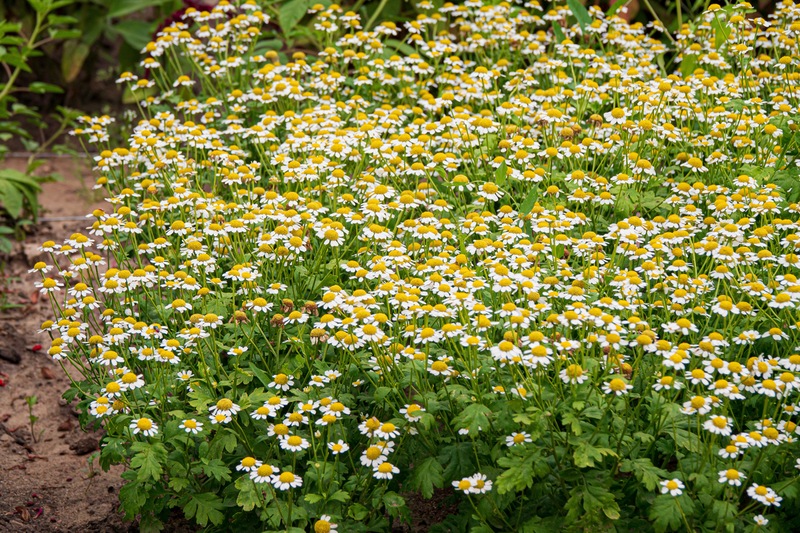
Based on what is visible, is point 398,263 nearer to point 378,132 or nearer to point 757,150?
point 378,132

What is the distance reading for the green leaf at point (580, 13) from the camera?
13.4ft

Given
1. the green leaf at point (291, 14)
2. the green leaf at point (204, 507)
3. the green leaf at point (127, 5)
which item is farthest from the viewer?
the green leaf at point (127, 5)

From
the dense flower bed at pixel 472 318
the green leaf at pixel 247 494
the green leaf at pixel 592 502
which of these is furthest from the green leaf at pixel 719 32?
the green leaf at pixel 247 494

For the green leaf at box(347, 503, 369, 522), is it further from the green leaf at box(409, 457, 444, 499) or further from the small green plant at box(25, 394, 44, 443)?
the small green plant at box(25, 394, 44, 443)

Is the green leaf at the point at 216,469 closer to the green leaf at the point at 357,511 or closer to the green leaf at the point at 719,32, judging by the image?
the green leaf at the point at 357,511

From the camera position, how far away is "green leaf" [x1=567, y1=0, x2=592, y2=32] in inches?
160

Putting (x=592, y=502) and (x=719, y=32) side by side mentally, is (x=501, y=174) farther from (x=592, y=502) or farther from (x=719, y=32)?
(x=719, y=32)

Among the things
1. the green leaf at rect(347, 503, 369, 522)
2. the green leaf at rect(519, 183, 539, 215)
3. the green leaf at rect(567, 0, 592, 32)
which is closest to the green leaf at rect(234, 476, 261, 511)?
the green leaf at rect(347, 503, 369, 522)

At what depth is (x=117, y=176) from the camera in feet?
12.1

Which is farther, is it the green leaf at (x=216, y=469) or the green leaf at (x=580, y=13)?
the green leaf at (x=580, y=13)

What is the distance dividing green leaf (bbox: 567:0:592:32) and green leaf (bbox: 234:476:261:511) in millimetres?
2607

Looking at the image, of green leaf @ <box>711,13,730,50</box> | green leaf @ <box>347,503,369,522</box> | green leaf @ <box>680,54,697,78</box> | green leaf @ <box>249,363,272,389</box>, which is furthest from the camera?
green leaf @ <box>680,54,697,78</box>

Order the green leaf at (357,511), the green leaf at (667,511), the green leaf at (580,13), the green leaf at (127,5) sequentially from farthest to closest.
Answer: the green leaf at (127,5)
the green leaf at (580,13)
the green leaf at (357,511)
the green leaf at (667,511)

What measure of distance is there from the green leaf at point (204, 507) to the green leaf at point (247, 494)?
0.26 feet
